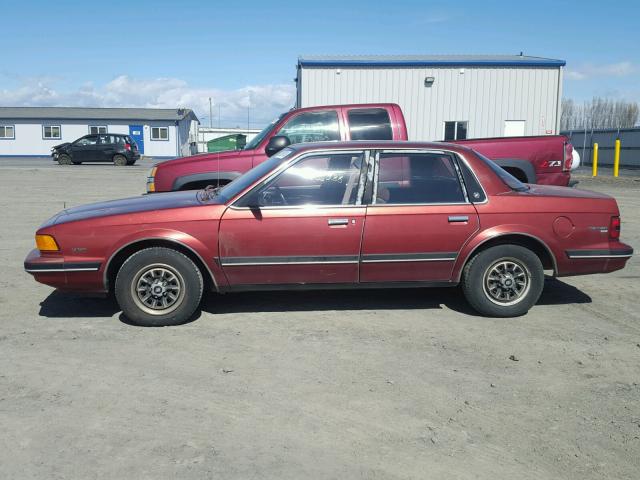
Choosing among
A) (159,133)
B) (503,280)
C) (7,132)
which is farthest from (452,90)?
(7,132)

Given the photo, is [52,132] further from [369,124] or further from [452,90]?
[369,124]

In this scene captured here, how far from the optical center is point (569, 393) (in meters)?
3.98

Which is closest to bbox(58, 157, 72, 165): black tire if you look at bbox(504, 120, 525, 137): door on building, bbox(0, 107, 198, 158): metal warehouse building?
bbox(0, 107, 198, 158): metal warehouse building

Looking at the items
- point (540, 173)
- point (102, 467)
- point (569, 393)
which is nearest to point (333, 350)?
point (569, 393)

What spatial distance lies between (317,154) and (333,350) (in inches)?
70.0

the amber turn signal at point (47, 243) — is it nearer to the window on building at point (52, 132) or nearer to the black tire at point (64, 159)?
the black tire at point (64, 159)

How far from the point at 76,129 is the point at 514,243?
4999 cm

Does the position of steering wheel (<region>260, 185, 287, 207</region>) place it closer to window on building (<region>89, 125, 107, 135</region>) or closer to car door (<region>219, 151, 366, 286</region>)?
car door (<region>219, 151, 366, 286</region>)

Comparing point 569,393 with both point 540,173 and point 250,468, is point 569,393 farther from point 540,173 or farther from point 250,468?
point 540,173

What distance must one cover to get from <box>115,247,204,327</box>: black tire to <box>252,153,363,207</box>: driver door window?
0.83 m

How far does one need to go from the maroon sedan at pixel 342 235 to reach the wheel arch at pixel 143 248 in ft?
0.04

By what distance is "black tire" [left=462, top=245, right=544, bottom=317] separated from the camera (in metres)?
5.47

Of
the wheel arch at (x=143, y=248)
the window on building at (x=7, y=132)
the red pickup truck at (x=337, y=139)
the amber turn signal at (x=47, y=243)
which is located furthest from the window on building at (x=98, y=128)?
the wheel arch at (x=143, y=248)

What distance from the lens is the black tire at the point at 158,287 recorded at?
521cm
